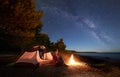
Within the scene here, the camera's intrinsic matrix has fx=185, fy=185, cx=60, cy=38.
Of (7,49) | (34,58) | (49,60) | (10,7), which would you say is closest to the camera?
(34,58)

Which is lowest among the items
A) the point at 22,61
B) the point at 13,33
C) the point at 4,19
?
the point at 22,61

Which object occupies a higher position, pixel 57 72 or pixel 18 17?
pixel 18 17

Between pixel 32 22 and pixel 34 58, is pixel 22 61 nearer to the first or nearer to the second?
pixel 34 58

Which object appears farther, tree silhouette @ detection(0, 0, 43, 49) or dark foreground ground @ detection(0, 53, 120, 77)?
tree silhouette @ detection(0, 0, 43, 49)

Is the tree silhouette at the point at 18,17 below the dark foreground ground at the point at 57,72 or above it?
above

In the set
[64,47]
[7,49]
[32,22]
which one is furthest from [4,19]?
[64,47]

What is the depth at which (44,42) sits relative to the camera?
194 ft

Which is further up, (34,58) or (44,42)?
(44,42)

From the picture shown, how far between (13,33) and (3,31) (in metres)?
1.18

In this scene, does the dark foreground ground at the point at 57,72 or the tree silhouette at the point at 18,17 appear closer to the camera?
the dark foreground ground at the point at 57,72

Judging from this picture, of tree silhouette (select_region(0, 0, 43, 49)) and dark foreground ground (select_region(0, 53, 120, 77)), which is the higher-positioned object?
tree silhouette (select_region(0, 0, 43, 49))

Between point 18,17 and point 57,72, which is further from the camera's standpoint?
point 18,17

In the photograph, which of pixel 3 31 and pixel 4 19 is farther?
pixel 3 31

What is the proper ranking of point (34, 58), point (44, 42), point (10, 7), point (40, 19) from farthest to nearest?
point (44, 42) < point (40, 19) < point (10, 7) < point (34, 58)
